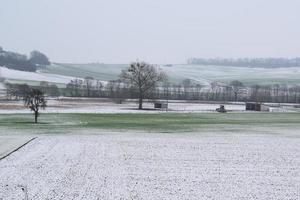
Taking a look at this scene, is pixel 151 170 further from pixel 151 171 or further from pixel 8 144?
pixel 8 144

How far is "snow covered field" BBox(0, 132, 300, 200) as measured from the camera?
1758cm

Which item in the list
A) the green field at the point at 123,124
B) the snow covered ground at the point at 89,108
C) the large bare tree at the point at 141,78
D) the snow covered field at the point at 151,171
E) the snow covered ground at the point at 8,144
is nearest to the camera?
the snow covered field at the point at 151,171

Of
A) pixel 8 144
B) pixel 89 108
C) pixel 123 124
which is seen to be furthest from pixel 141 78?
pixel 8 144

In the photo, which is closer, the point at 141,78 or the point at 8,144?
the point at 8,144

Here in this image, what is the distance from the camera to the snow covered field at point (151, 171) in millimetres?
17578

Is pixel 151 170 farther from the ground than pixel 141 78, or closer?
closer

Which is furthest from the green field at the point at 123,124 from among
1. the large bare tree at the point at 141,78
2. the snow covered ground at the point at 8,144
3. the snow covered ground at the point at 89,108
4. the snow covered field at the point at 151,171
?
the large bare tree at the point at 141,78

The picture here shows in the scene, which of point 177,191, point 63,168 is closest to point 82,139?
point 63,168

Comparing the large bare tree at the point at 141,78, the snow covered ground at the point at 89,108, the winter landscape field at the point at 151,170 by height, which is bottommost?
the snow covered ground at the point at 89,108

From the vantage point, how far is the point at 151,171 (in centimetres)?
2170

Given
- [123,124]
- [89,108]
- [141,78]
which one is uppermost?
[141,78]

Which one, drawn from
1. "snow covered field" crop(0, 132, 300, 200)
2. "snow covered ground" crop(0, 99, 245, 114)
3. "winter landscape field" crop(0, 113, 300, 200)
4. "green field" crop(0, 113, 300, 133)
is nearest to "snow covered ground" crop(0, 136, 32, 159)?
"winter landscape field" crop(0, 113, 300, 200)

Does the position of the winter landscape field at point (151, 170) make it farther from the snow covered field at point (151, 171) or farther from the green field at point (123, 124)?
the green field at point (123, 124)

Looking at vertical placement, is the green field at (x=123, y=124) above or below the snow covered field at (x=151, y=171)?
below
